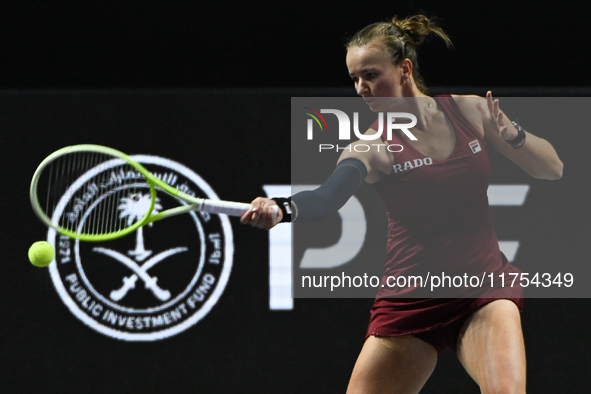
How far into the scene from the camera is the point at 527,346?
357 cm

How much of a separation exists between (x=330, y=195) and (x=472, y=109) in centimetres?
58

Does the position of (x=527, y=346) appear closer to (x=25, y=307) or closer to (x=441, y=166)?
(x=441, y=166)

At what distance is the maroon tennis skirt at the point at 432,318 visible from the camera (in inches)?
87.5

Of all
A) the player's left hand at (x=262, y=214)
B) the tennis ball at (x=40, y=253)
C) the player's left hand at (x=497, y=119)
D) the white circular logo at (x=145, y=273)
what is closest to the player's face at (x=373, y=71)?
the player's left hand at (x=497, y=119)

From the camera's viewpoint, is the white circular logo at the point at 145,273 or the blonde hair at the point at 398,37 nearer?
the blonde hair at the point at 398,37

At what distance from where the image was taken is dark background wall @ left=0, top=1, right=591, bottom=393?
355 centimetres

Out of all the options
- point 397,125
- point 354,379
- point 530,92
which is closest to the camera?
point 354,379

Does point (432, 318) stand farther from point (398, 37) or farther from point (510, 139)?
point (398, 37)

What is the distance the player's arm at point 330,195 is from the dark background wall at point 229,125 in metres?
1.26

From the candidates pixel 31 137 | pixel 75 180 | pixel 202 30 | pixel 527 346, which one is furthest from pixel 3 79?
pixel 527 346

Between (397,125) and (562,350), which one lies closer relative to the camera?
(397,125)

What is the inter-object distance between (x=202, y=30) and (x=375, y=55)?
152 cm

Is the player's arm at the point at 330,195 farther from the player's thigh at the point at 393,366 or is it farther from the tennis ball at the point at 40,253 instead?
the tennis ball at the point at 40,253

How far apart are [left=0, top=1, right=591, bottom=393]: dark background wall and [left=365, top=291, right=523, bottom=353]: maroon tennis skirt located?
132cm
